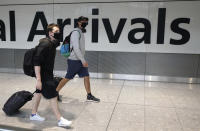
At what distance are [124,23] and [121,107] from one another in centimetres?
285

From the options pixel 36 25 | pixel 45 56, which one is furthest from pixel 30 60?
pixel 36 25

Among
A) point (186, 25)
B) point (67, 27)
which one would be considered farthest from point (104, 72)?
point (186, 25)

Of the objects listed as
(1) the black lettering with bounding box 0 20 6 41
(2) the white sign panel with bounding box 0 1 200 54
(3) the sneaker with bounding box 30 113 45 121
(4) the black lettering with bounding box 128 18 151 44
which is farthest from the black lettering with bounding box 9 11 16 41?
(3) the sneaker with bounding box 30 113 45 121

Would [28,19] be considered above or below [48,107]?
above

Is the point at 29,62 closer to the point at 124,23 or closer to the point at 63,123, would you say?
the point at 63,123

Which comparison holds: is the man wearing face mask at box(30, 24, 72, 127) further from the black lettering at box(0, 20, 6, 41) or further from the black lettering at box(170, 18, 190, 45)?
the black lettering at box(0, 20, 6, 41)

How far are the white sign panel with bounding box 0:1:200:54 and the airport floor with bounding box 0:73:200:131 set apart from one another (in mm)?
1119

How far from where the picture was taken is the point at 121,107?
13.7 ft

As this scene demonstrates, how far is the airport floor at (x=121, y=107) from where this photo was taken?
336 cm

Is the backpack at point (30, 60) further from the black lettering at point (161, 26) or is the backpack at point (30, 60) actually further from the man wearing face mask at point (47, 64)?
the black lettering at point (161, 26)

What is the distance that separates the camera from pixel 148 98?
4.77 m

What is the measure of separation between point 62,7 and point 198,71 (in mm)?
4346

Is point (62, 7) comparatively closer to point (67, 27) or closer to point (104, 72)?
point (67, 27)

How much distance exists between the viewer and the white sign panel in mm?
5863
